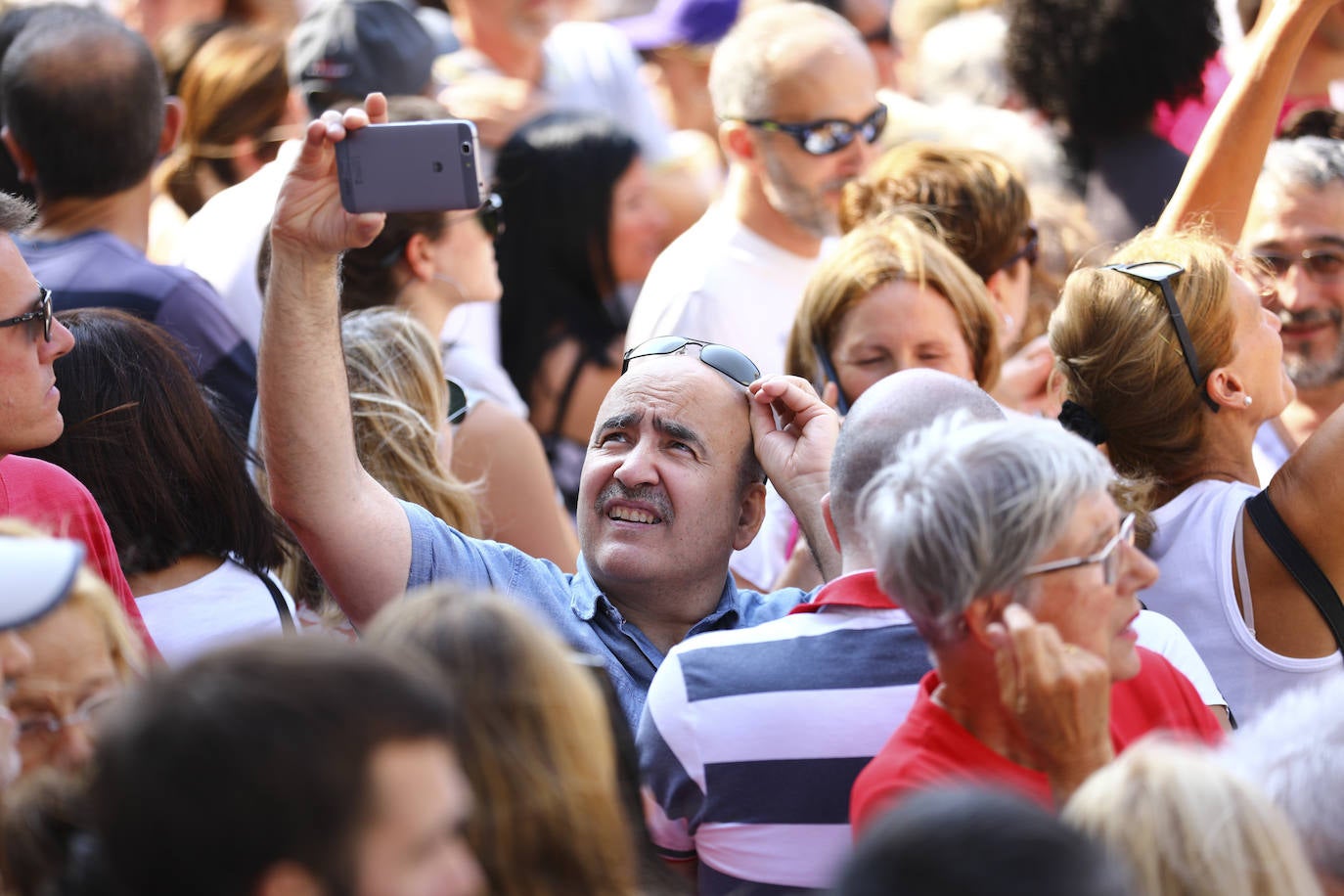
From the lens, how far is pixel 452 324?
5020 millimetres

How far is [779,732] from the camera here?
93.3 inches

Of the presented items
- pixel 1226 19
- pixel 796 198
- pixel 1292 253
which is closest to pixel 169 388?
pixel 796 198

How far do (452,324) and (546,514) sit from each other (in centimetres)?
142

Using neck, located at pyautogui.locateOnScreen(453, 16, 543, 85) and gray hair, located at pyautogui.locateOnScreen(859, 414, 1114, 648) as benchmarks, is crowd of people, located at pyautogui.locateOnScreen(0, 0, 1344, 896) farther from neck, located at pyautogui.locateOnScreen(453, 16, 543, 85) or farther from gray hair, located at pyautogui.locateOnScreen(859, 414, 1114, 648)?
neck, located at pyautogui.locateOnScreen(453, 16, 543, 85)

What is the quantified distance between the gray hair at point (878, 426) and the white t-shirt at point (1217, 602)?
0.72 metres

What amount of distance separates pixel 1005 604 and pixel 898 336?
165 cm

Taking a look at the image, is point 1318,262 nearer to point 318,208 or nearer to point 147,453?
point 318,208

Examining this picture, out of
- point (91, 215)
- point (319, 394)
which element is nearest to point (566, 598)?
point (319, 394)

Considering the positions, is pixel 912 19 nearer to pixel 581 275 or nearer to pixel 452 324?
pixel 581 275

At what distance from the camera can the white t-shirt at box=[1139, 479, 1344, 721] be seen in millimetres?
3014

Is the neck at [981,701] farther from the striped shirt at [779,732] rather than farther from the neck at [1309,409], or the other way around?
the neck at [1309,409]

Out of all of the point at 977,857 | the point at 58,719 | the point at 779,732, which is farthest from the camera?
the point at 779,732

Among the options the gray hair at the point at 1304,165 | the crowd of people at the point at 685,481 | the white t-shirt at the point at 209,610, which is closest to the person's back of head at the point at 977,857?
the crowd of people at the point at 685,481

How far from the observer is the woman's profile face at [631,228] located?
5.38 metres
